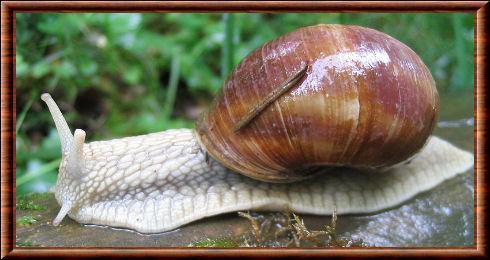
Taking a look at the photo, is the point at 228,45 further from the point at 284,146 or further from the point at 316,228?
the point at 316,228

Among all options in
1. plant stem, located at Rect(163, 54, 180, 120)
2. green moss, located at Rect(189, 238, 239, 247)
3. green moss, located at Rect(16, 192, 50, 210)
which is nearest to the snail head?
green moss, located at Rect(16, 192, 50, 210)

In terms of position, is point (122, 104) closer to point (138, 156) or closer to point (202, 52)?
point (202, 52)

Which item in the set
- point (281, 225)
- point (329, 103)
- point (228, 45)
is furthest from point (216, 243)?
point (228, 45)

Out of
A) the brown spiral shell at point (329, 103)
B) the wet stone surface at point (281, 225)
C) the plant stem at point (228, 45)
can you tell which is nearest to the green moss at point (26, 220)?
the wet stone surface at point (281, 225)

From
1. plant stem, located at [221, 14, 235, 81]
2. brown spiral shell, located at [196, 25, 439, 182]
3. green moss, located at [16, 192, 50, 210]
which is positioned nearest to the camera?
brown spiral shell, located at [196, 25, 439, 182]

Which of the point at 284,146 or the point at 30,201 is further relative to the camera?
the point at 30,201

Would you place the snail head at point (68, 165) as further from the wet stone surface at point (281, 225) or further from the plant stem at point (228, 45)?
the plant stem at point (228, 45)

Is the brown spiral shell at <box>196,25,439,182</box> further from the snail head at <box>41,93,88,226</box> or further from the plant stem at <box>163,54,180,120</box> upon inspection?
the plant stem at <box>163,54,180,120</box>

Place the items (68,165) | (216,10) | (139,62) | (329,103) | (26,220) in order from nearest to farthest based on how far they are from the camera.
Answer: (216,10), (329,103), (26,220), (68,165), (139,62)
